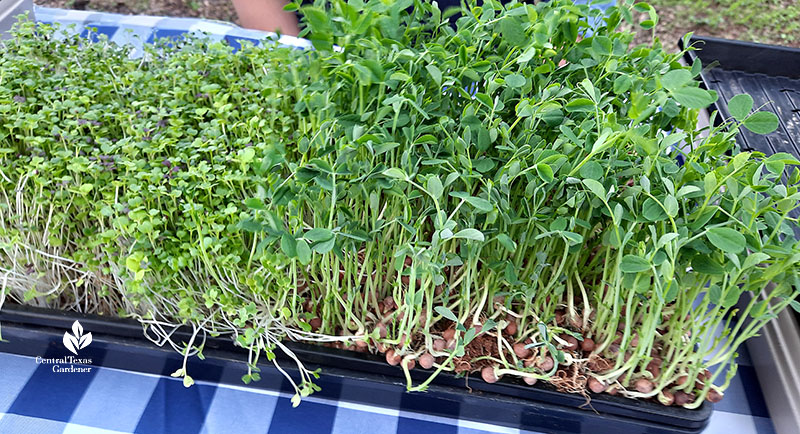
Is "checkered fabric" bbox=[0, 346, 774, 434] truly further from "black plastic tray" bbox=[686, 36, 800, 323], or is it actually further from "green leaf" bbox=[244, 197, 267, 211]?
"black plastic tray" bbox=[686, 36, 800, 323]

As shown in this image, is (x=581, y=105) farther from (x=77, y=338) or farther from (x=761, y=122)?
(x=77, y=338)

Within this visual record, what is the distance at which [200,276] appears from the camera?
0.81m

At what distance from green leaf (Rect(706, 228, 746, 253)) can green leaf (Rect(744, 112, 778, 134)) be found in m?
0.17

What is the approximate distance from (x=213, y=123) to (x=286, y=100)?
0.39 ft

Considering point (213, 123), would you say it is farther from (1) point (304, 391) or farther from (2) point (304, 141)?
(1) point (304, 391)

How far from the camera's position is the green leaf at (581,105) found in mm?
Answer: 642

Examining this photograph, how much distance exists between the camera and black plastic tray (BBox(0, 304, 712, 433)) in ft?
2.32

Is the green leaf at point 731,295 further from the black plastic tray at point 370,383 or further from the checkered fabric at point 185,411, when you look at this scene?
the checkered fabric at point 185,411

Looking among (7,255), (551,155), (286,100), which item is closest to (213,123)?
(286,100)

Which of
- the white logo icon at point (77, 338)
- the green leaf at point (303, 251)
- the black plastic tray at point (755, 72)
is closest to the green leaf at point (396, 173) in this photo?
the green leaf at point (303, 251)

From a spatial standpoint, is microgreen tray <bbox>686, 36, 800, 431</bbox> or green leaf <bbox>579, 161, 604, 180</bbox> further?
microgreen tray <bbox>686, 36, 800, 431</bbox>

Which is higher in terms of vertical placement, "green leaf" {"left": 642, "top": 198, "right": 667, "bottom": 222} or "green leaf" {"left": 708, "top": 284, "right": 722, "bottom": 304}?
"green leaf" {"left": 642, "top": 198, "right": 667, "bottom": 222}

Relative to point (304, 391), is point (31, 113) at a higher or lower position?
higher

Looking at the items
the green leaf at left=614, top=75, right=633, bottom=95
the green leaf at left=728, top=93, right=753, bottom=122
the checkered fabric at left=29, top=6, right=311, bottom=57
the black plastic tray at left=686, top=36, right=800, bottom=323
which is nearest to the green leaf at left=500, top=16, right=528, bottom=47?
A: the green leaf at left=614, top=75, right=633, bottom=95
